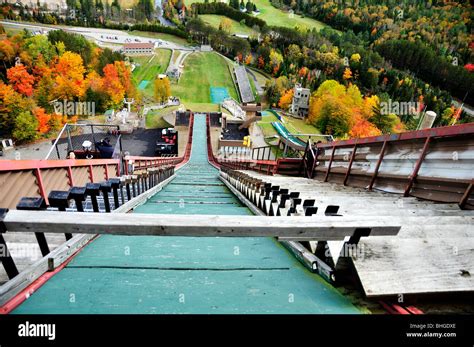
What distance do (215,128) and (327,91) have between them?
35.5m

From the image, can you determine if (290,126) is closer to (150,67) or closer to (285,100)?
(285,100)

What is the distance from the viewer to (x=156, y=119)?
45.0 meters

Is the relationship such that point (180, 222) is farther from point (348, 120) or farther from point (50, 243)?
point (348, 120)

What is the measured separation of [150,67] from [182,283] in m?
77.6

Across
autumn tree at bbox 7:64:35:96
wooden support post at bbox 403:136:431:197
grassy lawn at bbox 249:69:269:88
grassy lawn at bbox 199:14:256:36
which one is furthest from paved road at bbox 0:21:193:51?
wooden support post at bbox 403:136:431:197

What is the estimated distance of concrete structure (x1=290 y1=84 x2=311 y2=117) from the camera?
6069 centimetres

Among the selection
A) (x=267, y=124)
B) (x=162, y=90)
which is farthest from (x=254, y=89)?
(x=162, y=90)

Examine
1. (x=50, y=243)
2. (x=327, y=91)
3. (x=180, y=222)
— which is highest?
Result: (x=180, y=222)

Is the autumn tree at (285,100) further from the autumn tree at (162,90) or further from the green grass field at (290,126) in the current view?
the autumn tree at (162,90)

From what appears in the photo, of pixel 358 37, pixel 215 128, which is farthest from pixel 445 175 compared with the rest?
pixel 358 37

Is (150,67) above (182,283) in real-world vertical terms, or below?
below

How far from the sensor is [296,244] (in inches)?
99.0

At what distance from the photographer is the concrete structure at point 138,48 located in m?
73.8
